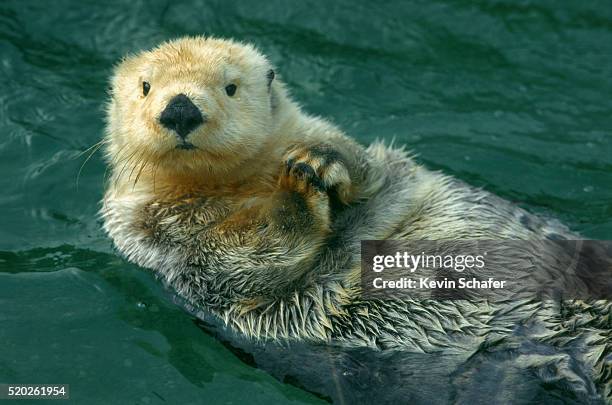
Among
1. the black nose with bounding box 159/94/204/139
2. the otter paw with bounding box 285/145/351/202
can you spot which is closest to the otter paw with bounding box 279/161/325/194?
the otter paw with bounding box 285/145/351/202

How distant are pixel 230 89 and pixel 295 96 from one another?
2.62m

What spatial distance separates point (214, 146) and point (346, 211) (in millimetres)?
849

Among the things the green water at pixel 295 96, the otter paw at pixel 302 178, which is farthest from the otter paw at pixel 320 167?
the green water at pixel 295 96

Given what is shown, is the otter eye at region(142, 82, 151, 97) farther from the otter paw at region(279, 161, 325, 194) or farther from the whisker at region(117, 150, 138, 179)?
the otter paw at region(279, 161, 325, 194)

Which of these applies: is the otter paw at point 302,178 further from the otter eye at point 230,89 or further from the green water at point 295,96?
the green water at point 295,96

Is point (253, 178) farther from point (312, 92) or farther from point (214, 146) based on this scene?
point (312, 92)

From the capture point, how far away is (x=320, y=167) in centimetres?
423

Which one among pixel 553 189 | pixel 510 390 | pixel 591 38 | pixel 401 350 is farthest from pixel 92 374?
pixel 591 38

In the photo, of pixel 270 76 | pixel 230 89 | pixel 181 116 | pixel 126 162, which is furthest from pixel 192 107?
pixel 270 76

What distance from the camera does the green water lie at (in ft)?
14.9

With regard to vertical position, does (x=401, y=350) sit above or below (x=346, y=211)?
below

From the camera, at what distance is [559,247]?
189 inches

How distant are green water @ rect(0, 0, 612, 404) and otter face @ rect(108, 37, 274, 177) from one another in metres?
0.94

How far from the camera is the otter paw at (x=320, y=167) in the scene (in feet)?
13.9
